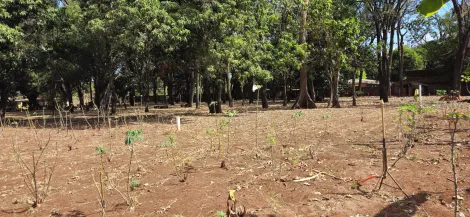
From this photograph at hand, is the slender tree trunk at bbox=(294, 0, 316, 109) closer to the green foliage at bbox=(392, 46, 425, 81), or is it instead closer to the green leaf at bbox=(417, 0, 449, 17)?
the green leaf at bbox=(417, 0, 449, 17)

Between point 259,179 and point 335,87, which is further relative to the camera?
point 335,87

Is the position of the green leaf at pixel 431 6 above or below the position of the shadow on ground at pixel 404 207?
above

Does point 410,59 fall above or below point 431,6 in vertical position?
above

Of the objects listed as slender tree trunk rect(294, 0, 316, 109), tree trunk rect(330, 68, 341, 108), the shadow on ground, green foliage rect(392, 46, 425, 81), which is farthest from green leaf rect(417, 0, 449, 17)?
green foliage rect(392, 46, 425, 81)

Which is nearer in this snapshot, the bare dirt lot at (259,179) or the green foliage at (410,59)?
the bare dirt lot at (259,179)

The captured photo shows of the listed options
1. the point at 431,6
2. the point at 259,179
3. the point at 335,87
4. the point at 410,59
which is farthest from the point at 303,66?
the point at 410,59

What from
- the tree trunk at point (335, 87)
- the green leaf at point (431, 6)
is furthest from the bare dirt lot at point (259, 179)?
the tree trunk at point (335, 87)

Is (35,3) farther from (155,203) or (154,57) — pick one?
(155,203)

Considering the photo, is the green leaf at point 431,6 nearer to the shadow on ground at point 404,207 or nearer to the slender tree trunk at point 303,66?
the shadow on ground at point 404,207

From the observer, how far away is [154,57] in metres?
16.3

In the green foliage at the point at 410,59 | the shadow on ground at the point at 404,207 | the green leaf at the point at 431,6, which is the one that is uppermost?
the green foliage at the point at 410,59

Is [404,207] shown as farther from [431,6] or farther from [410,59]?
[410,59]

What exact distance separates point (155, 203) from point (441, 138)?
5.47 metres

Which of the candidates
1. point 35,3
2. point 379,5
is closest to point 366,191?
point 35,3
